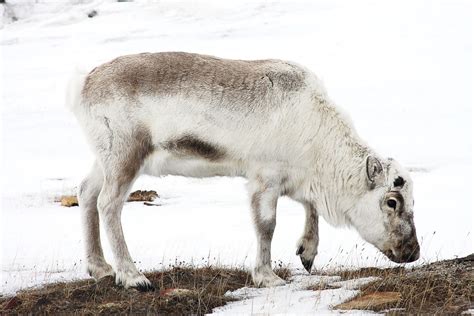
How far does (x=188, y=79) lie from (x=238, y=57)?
24.8 m

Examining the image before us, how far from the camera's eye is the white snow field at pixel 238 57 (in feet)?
32.0

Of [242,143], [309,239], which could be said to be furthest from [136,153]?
[309,239]

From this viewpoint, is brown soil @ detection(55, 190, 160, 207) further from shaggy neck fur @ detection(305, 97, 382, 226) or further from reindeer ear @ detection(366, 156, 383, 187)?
reindeer ear @ detection(366, 156, 383, 187)

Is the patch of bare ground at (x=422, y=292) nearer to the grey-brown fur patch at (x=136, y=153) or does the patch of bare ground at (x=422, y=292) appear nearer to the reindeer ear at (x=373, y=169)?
the reindeer ear at (x=373, y=169)

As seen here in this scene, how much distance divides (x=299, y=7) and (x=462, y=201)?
1246 inches

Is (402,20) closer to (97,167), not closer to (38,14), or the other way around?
(38,14)

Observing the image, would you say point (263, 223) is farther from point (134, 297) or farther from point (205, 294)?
point (134, 297)

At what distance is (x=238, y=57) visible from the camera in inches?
A: 1264

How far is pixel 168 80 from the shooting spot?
298 inches

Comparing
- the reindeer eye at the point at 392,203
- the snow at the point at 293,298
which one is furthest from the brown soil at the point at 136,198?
the reindeer eye at the point at 392,203

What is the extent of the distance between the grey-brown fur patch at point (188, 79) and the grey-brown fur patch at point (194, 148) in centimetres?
45

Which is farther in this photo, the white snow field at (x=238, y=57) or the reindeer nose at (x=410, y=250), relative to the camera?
the white snow field at (x=238, y=57)

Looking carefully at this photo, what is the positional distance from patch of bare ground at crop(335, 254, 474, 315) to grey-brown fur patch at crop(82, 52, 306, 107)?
2.21 meters

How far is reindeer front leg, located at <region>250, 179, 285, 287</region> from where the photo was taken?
24.7ft
